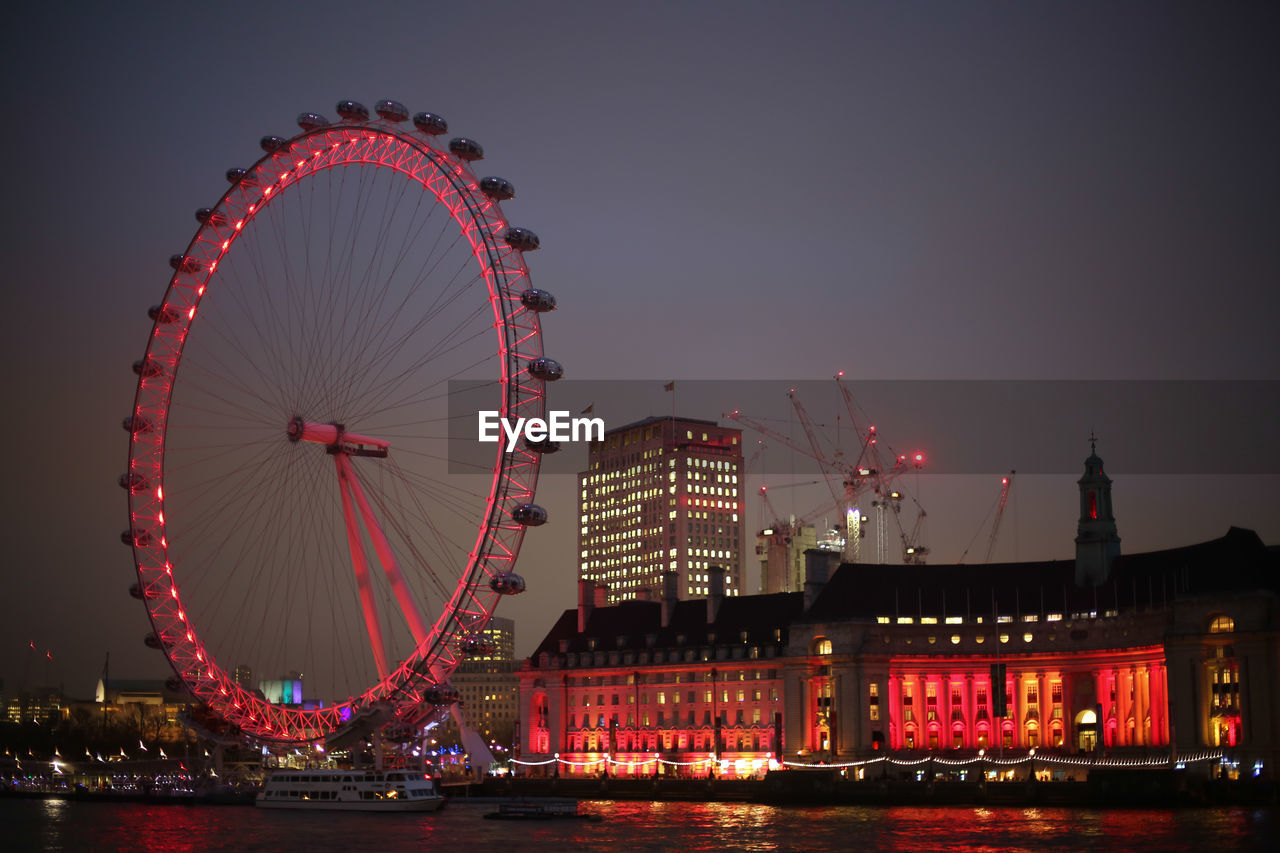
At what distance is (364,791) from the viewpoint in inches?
4181

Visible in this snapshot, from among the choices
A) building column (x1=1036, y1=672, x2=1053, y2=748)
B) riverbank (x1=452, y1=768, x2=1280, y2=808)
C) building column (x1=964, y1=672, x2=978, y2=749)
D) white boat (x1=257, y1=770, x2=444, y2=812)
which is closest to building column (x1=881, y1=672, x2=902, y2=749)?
building column (x1=964, y1=672, x2=978, y2=749)

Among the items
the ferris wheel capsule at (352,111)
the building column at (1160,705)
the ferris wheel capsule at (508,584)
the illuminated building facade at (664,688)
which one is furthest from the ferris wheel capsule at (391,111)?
the building column at (1160,705)

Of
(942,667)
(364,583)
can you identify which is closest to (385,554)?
(364,583)

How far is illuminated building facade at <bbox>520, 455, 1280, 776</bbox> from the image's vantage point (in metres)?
119

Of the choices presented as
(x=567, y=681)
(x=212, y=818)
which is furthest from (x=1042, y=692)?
(x=212, y=818)

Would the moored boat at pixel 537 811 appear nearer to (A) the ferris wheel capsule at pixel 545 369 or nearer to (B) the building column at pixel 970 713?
(A) the ferris wheel capsule at pixel 545 369

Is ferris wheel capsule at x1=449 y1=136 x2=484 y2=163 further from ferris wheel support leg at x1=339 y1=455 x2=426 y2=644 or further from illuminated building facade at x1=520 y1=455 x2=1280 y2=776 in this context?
illuminated building facade at x1=520 y1=455 x2=1280 y2=776

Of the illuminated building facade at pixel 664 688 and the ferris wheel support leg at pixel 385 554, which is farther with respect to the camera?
the illuminated building facade at pixel 664 688

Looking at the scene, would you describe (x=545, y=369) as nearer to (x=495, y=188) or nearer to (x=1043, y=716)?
(x=495, y=188)

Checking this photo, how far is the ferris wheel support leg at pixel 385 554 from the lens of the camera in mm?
94312

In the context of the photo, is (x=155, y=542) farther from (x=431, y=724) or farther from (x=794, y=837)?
(x=794, y=837)

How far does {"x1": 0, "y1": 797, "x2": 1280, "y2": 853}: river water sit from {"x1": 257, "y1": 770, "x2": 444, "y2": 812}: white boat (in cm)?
114

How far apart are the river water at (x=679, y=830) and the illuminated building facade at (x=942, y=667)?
74.1ft

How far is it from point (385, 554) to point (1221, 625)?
6089cm
